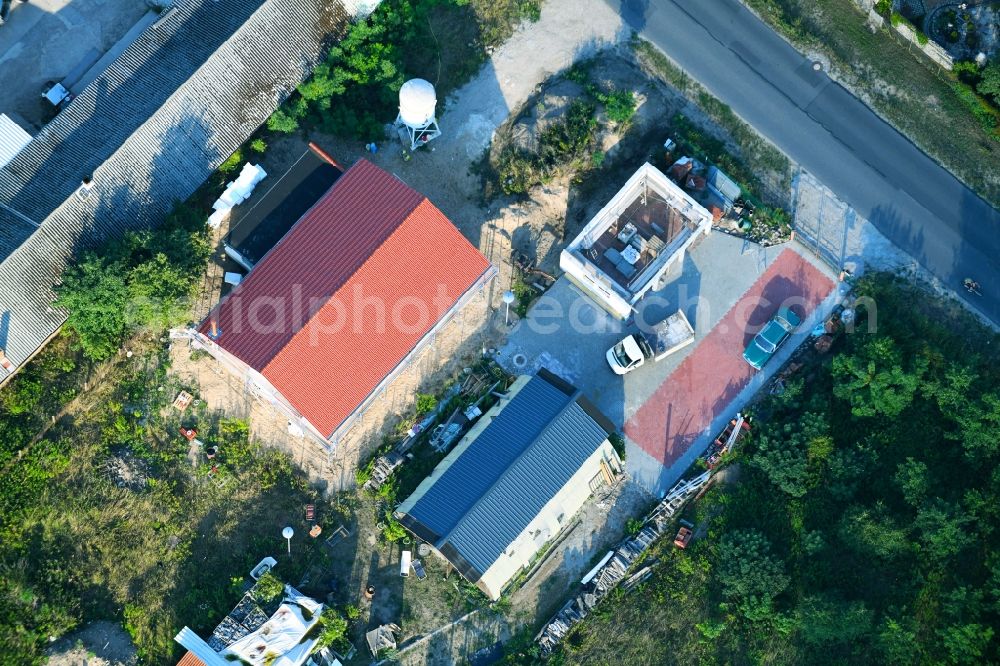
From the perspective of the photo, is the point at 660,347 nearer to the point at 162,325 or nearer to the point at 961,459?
the point at 961,459

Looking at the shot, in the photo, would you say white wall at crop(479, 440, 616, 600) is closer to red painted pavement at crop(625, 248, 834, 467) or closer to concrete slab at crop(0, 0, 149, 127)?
red painted pavement at crop(625, 248, 834, 467)

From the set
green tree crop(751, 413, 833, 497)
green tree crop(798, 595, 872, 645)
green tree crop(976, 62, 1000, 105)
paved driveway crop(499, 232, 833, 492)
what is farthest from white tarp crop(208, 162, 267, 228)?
green tree crop(976, 62, 1000, 105)

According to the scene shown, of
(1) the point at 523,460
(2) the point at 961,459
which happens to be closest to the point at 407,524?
(1) the point at 523,460

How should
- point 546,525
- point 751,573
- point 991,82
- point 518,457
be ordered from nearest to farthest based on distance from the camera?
point 518,457 < point 751,573 < point 546,525 < point 991,82

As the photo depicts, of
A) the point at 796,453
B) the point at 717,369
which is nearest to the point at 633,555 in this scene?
the point at 796,453

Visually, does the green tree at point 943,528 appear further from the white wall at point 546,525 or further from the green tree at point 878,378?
the white wall at point 546,525

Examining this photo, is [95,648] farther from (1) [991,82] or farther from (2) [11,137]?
(1) [991,82]
